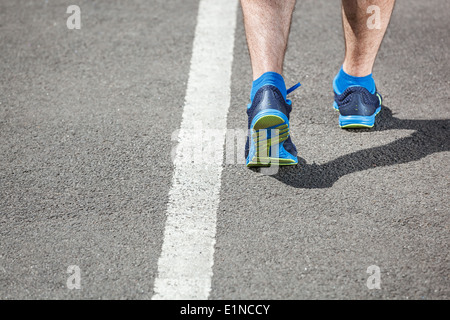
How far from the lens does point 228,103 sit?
3.36 m

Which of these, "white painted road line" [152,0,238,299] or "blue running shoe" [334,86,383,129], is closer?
"white painted road line" [152,0,238,299]

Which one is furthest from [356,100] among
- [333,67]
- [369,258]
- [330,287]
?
[330,287]

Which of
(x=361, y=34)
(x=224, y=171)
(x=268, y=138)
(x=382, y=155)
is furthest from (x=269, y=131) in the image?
(x=361, y=34)

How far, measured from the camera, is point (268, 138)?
8.69 ft

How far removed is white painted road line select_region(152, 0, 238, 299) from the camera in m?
2.23

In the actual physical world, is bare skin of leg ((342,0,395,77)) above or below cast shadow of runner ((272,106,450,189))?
above

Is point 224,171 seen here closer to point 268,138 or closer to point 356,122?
point 268,138

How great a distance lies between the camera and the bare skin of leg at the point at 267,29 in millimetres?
2672

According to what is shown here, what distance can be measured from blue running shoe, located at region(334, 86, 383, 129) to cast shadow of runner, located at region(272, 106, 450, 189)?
63 mm

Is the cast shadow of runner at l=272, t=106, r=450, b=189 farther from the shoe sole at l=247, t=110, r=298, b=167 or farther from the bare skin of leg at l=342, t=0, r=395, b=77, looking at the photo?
the bare skin of leg at l=342, t=0, r=395, b=77

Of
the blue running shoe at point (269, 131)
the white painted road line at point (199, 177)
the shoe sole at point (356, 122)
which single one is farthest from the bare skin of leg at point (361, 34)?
the white painted road line at point (199, 177)

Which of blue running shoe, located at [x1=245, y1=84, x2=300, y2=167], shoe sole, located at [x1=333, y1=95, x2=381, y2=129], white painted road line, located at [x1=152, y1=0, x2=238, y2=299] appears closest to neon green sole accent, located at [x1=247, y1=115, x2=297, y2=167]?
blue running shoe, located at [x1=245, y1=84, x2=300, y2=167]
